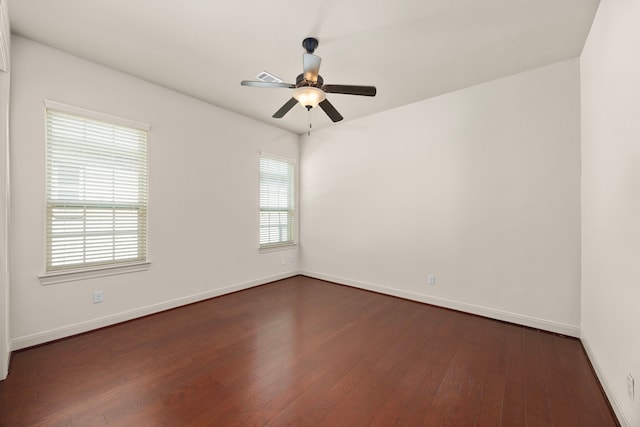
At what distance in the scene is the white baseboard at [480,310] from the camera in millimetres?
2679

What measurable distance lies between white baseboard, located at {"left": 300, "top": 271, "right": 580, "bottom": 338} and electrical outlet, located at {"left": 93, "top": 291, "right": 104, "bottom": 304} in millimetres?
3234

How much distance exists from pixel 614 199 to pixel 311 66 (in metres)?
2.39

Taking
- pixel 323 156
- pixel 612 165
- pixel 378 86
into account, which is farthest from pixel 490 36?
pixel 323 156

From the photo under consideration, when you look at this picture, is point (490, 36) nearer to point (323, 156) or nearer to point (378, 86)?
point (378, 86)

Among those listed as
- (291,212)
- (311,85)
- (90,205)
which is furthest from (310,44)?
(291,212)

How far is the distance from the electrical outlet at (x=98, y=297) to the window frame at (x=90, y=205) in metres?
0.19

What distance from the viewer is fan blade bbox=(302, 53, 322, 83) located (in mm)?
2172

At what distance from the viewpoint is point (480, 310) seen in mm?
3182

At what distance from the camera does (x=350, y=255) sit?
4484 mm

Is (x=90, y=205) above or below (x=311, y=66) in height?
below

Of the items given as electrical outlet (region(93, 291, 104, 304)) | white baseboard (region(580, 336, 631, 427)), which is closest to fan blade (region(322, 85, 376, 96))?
white baseboard (region(580, 336, 631, 427))

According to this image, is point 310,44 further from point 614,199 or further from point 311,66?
point 614,199

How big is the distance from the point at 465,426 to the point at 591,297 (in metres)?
1.71

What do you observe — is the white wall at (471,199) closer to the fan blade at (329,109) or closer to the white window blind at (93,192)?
the fan blade at (329,109)
